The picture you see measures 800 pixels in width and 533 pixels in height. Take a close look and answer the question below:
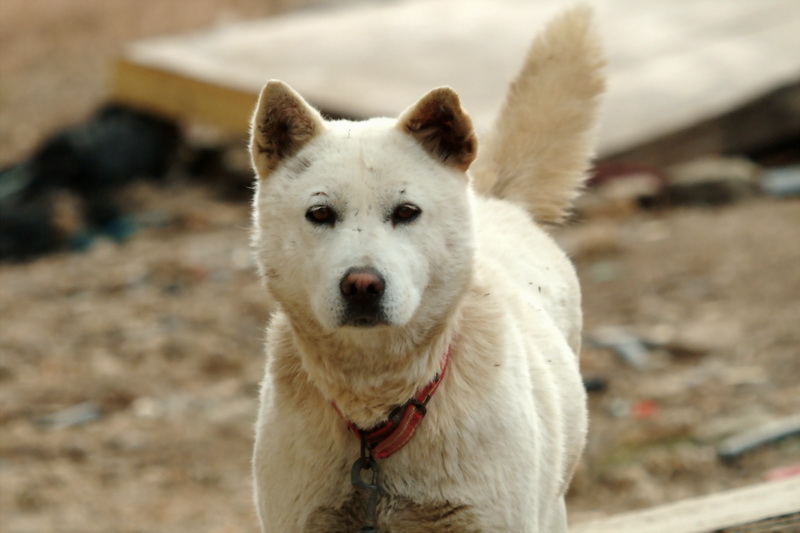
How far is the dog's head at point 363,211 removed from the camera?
305 cm

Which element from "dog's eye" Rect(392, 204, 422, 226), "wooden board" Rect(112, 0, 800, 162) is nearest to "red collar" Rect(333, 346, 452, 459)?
"dog's eye" Rect(392, 204, 422, 226)

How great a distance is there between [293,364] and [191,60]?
8.02 meters

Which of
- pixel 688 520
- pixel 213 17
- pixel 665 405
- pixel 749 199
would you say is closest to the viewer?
pixel 688 520

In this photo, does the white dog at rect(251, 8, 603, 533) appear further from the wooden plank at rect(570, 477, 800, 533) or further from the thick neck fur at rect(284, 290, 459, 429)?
the wooden plank at rect(570, 477, 800, 533)

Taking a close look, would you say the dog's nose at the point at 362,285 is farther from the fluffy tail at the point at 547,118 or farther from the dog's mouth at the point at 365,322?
the fluffy tail at the point at 547,118

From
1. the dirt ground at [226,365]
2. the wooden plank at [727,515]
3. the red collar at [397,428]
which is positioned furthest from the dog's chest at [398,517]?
the dirt ground at [226,365]

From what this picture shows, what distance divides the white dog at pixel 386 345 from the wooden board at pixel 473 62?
5469mm

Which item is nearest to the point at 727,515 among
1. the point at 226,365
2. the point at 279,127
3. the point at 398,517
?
the point at 398,517

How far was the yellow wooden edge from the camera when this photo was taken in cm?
1013

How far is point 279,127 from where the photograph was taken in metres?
3.34

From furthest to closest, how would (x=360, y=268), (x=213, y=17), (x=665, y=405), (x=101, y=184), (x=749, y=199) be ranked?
(x=213, y=17)
(x=101, y=184)
(x=749, y=199)
(x=665, y=405)
(x=360, y=268)

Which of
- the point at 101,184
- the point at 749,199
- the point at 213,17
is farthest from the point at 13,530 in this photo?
the point at 213,17

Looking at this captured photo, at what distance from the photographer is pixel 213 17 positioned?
15562 mm

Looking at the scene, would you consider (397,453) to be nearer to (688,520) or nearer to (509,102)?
(688,520)
